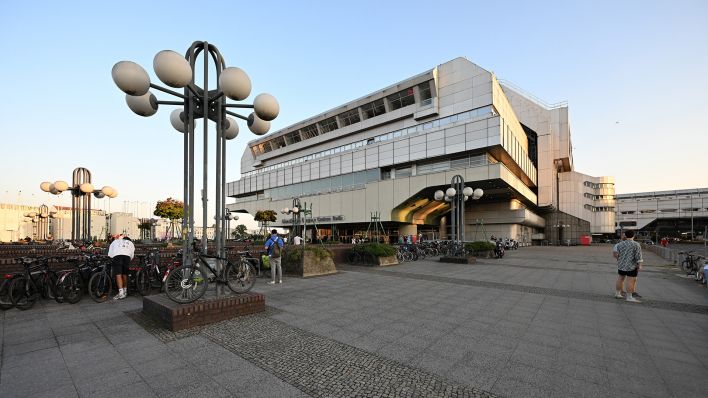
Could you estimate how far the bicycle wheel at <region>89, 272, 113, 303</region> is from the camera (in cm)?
716

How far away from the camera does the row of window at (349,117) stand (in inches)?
1579

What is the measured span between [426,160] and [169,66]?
34809 millimetres

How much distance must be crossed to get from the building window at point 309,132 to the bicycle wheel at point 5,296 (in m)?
49.7

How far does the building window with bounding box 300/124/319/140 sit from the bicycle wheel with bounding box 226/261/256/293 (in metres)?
49.0

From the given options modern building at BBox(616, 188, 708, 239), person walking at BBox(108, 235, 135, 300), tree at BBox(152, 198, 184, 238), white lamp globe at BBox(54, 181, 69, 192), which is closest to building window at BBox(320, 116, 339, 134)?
tree at BBox(152, 198, 184, 238)

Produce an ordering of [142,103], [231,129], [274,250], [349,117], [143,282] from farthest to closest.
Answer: [349,117]
[274,250]
[143,282]
[231,129]
[142,103]

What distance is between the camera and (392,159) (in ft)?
130

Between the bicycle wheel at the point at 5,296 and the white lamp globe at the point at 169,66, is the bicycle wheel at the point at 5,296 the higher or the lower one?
the lower one

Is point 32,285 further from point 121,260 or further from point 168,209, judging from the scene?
point 168,209

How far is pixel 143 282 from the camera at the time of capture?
8016 millimetres

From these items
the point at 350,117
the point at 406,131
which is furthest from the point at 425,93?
the point at 350,117

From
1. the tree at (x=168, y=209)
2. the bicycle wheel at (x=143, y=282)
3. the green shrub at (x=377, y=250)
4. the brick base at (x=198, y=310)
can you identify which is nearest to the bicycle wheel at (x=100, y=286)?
the bicycle wheel at (x=143, y=282)

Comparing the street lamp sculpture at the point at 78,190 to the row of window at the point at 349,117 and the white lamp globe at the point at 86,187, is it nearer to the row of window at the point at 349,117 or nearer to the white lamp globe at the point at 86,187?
the white lamp globe at the point at 86,187

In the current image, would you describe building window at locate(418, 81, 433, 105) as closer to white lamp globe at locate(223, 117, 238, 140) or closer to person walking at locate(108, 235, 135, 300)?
white lamp globe at locate(223, 117, 238, 140)
